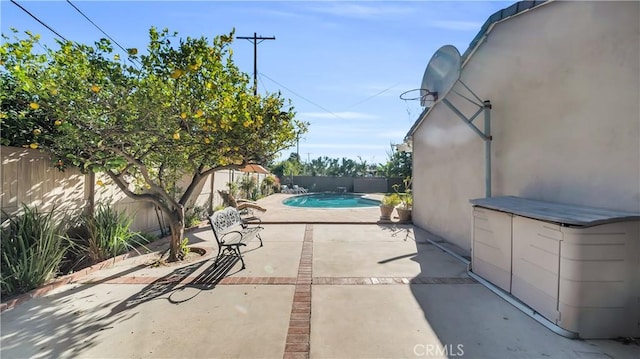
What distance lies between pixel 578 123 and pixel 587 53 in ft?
3.14

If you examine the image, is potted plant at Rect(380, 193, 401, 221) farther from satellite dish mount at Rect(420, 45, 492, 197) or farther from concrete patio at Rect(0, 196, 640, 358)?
satellite dish mount at Rect(420, 45, 492, 197)

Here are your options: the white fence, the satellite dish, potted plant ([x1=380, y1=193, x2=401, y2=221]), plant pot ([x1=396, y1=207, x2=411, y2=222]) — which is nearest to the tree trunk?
the white fence

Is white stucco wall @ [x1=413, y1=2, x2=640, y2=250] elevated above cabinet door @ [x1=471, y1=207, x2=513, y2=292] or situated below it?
above

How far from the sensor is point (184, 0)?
6.03 meters

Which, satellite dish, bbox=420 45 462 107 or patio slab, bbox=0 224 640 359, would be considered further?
satellite dish, bbox=420 45 462 107

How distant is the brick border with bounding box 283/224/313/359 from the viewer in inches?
110

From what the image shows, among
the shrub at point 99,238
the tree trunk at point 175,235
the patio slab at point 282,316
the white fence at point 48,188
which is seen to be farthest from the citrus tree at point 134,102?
the patio slab at point 282,316

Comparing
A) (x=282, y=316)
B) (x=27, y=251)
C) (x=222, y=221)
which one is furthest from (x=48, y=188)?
(x=282, y=316)

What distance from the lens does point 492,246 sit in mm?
4309

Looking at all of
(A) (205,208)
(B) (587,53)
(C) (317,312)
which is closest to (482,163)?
(B) (587,53)

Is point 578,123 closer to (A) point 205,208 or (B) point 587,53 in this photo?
(B) point 587,53

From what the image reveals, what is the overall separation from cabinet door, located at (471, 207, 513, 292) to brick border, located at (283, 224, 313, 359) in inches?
116

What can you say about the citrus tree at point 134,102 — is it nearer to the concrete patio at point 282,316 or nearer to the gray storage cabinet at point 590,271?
the concrete patio at point 282,316

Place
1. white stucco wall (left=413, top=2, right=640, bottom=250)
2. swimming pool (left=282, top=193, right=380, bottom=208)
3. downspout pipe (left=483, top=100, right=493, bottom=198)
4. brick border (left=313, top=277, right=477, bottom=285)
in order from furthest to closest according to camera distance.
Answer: swimming pool (left=282, top=193, right=380, bottom=208) → downspout pipe (left=483, top=100, right=493, bottom=198) → brick border (left=313, top=277, right=477, bottom=285) → white stucco wall (left=413, top=2, right=640, bottom=250)
